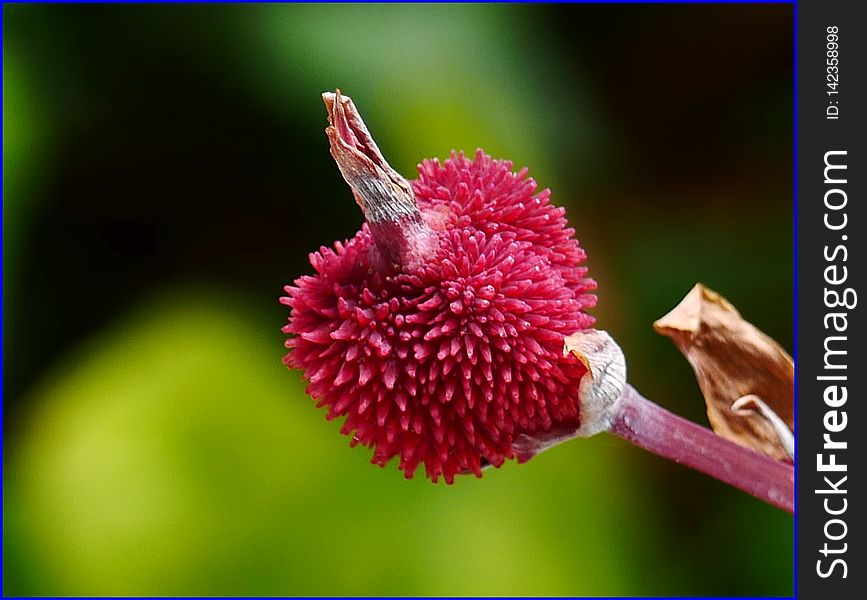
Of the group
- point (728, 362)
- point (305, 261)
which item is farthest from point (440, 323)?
point (305, 261)

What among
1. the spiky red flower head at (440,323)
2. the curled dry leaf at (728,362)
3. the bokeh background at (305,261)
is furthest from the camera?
the bokeh background at (305,261)

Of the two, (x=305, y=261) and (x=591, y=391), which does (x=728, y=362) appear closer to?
(x=591, y=391)

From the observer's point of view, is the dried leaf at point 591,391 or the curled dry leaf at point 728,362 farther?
the curled dry leaf at point 728,362

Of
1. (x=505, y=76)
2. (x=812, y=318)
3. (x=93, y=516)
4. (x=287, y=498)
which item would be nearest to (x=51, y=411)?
(x=93, y=516)

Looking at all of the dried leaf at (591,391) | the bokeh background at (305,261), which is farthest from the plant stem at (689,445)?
the bokeh background at (305,261)

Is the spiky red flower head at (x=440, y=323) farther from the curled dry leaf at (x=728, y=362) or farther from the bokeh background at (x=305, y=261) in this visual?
the bokeh background at (x=305, y=261)

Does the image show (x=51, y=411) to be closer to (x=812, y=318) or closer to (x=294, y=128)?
(x=294, y=128)

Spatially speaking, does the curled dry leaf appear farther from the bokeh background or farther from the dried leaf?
the bokeh background

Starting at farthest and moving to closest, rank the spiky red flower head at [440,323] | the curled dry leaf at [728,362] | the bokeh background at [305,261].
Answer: the bokeh background at [305,261], the curled dry leaf at [728,362], the spiky red flower head at [440,323]
